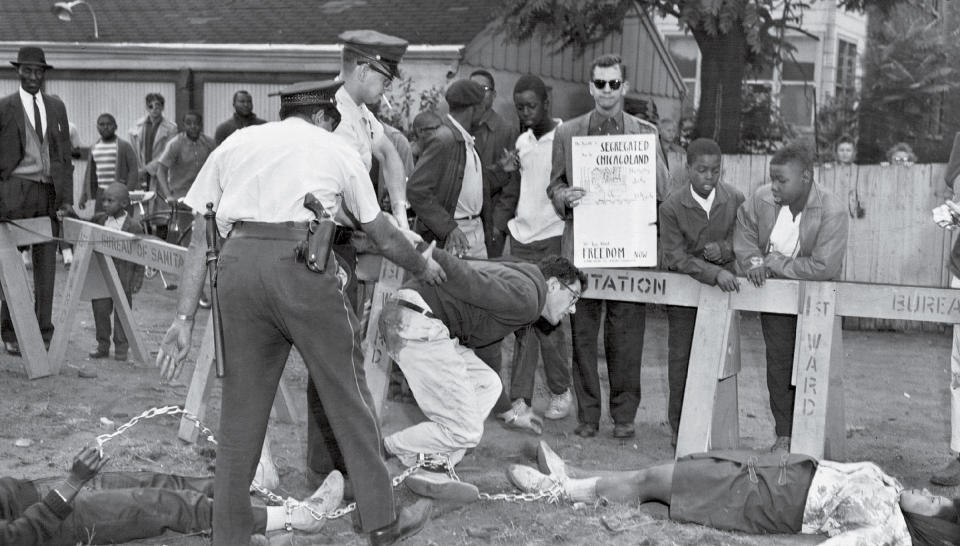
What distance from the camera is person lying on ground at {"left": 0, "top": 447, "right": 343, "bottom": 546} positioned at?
5.14 m

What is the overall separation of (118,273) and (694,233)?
5.03 meters

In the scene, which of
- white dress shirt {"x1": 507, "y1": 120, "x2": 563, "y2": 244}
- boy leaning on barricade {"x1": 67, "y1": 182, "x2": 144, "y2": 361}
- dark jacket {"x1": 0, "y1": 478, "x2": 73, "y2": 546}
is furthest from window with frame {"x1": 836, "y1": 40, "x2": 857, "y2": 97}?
dark jacket {"x1": 0, "y1": 478, "x2": 73, "y2": 546}

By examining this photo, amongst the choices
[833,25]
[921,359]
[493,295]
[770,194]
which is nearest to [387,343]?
[493,295]

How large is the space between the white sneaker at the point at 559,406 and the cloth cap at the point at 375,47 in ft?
9.98

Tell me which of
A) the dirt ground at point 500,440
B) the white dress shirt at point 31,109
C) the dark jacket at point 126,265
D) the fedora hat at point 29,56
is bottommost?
the dirt ground at point 500,440

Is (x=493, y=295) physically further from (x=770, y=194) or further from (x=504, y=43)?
(x=504, y=43)

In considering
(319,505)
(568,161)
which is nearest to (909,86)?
(568,161)

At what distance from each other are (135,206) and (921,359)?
8960 mm

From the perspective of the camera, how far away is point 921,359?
38.1ft

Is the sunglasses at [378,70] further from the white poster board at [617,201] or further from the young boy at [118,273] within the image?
the young boy at [118,273]

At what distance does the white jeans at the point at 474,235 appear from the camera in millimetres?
8297

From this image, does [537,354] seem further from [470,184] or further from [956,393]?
[956,393]

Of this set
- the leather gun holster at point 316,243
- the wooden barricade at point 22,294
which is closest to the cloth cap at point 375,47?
the leather gun holster at point 316,243

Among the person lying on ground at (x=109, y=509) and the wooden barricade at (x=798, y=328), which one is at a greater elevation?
the wooden barricade at (x=798, y=328)
